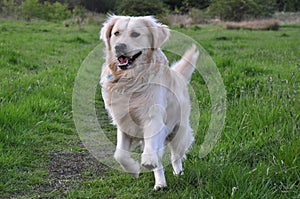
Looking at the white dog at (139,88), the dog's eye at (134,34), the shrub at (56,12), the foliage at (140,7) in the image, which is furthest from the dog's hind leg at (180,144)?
the shrub at (56,12)

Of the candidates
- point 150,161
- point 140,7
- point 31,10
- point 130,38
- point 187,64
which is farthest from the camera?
point 31,10

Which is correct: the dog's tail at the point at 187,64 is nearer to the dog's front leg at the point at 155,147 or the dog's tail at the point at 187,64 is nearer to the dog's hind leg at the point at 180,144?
the dog's hind leg at the point at 180,144

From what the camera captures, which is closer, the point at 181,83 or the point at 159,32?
the point at 159,32

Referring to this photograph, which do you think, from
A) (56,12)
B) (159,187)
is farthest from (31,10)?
(159,187)

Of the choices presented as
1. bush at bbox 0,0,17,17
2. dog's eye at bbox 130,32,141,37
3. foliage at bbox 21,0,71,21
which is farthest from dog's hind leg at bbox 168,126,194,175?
bush at bbox 0,0,17,17

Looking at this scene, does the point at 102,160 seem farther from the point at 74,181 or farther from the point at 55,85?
the point at 55,85

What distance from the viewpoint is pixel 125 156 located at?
3.43 meters

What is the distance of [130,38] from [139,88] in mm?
420

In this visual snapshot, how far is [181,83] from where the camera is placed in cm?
385

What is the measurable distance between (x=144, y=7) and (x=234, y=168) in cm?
736

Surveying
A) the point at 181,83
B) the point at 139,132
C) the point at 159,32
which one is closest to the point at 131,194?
the point at 139,132

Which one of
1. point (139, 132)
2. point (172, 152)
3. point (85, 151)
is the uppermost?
point (139, 132)

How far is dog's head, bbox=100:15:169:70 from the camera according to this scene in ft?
10.8

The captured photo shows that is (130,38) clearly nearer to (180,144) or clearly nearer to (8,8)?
(180,144)
